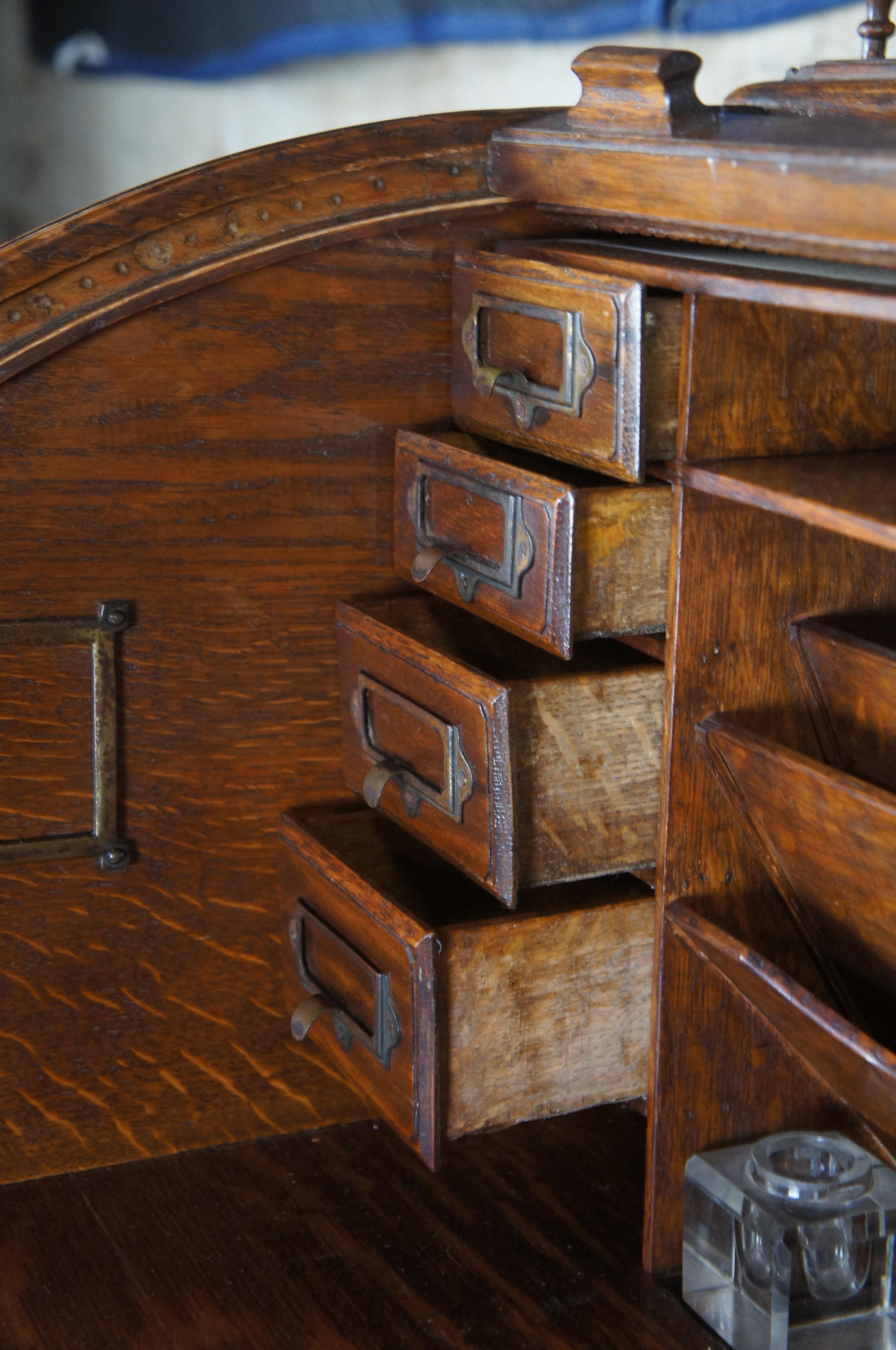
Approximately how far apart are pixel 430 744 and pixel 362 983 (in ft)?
0.72

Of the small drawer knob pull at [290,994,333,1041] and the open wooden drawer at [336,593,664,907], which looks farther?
the small drawer knob pull at [290,994,333,1041]

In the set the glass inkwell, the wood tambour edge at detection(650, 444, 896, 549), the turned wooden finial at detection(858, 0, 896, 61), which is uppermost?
the turned wooden finial at detection(858, 0, 896, 61)

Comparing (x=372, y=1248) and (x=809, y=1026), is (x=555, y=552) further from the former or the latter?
(x=372, y=1248)

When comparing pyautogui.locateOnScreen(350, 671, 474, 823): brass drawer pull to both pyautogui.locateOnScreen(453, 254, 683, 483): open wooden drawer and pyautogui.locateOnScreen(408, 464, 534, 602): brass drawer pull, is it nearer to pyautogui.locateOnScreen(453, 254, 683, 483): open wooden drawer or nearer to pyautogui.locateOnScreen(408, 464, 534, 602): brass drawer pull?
pyautogui.locateOnScreen(408, 464, 534, 602): brass drawer pull

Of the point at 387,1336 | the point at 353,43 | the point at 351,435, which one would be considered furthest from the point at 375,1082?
the point at 353,43

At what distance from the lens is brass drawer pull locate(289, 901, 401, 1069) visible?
Result: 124cm

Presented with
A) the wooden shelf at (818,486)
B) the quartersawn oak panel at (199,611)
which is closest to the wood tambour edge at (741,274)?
the wooden shelf at (818,486)

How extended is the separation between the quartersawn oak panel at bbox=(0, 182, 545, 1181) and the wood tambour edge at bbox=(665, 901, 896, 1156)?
1.53 feet

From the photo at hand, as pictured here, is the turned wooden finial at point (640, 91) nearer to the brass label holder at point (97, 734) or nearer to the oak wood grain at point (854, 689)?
the oak wood grain at point (854, 689)

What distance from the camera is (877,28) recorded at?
1.37 m

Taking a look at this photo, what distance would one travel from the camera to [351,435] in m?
1.40

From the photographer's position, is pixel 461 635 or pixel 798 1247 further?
pixel 461 635

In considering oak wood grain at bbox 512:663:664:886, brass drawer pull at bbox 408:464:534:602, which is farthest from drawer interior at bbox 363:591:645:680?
oak wood grain at bbox 512:663:664:886

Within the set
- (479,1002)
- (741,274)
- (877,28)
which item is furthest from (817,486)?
(877,28)
